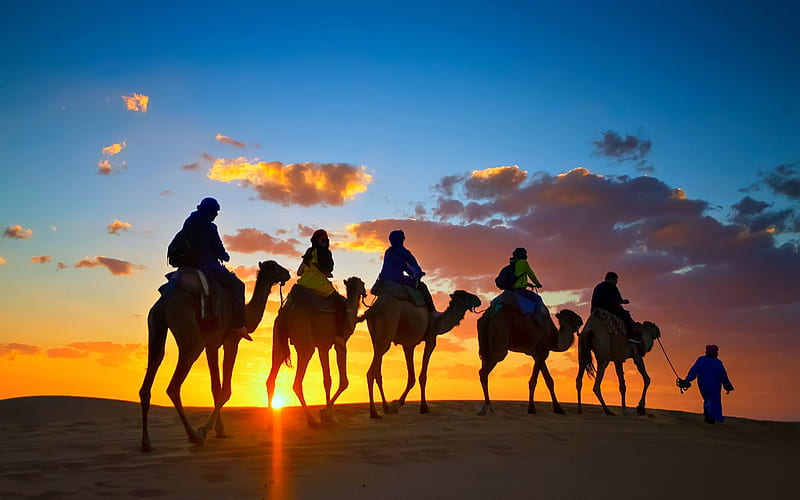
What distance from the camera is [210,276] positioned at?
10828 millimetres

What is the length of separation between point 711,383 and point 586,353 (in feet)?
10.1

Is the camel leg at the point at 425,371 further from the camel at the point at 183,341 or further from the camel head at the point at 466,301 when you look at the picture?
the camel at the point at 183,341

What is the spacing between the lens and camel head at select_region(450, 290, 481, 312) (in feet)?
55.7

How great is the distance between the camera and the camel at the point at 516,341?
1584 cm

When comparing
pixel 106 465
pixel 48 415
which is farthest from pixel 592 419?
pixel 48 415

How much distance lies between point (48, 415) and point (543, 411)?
13.0m

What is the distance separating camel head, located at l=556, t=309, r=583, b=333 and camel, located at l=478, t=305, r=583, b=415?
0.51 m

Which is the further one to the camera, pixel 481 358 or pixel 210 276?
pixel 481 358

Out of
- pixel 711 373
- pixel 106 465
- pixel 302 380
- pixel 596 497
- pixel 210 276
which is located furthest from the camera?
pixel 711 373

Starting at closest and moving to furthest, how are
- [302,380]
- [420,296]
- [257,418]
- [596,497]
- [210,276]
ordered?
[596,497] < [210,276] < [302,380] < [257,418] < [420,296]

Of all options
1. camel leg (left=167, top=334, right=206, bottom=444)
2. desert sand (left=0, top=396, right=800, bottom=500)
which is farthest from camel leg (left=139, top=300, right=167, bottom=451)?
desert sand (left=0, top=396, right=800, bottom=500)

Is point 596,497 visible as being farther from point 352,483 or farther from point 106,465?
point 106,465

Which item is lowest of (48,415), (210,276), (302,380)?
(48,415)

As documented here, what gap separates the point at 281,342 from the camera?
531 inches
